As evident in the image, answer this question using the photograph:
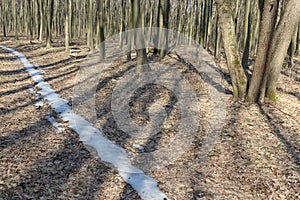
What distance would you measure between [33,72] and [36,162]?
11.1m

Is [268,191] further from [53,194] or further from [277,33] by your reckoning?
[277,33]

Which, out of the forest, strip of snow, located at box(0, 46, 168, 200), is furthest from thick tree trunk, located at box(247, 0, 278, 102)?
strip of snow, located at box(0, 46, 168, 200)

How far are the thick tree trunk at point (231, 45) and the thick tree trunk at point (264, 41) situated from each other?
1.32 ft

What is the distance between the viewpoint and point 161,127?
878 centimetres

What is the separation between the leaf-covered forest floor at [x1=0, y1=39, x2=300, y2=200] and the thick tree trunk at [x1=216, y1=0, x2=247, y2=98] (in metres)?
0.77

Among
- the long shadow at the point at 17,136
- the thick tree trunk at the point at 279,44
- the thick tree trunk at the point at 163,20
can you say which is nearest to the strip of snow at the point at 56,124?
the long shadow at the point at 17,136

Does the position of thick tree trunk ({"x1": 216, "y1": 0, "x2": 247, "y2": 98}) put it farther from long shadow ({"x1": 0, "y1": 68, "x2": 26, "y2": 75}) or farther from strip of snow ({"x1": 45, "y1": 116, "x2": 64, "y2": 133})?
long shadow ({"x1": 0, "y1": 68, "x2": 26, "y2": 75})

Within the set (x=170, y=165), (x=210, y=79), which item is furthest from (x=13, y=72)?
(x=170, y=165)

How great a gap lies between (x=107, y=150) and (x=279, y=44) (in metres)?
6.65

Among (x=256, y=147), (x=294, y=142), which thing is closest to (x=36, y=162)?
(x=256, y=147)

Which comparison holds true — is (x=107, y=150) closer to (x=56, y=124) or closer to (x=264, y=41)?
(x=56, y=124)

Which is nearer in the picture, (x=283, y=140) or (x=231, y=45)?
(x=283, y=140)

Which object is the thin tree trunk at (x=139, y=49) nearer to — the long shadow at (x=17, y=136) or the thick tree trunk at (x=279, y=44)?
the thick tree trunk at (x=279, y=44)

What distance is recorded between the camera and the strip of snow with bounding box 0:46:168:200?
5535 mm
